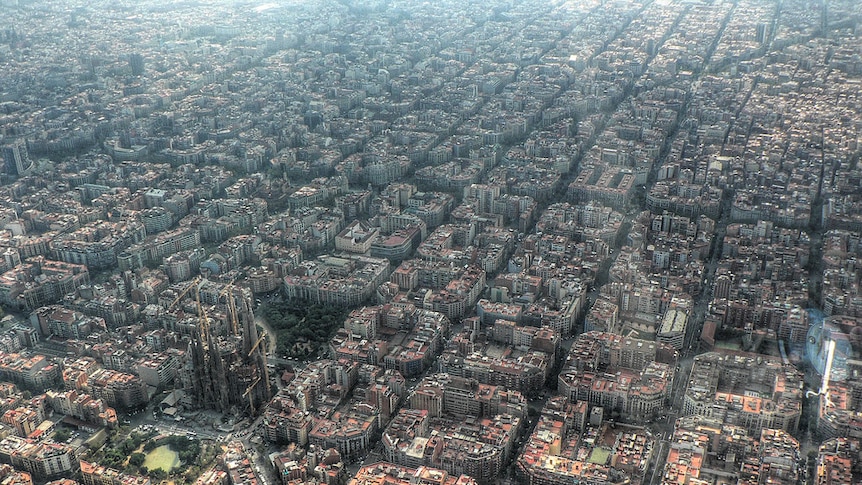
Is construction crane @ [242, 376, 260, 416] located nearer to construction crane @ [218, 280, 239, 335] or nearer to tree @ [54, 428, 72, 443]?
construction crane @ [218, 280, 239, 335]

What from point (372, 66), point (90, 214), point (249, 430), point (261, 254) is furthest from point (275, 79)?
point (249, 430)

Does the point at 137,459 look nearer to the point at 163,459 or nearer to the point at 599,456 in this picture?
the point at 163,459

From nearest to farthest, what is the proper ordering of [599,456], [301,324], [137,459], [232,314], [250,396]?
[599,456]
[137,459]
[250,396]
[232,314]
[301,324]

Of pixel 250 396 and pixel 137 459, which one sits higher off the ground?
pixel 250 396

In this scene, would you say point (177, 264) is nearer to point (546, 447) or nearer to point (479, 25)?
point (546, 447)

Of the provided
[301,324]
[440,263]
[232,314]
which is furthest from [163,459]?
[440,263]

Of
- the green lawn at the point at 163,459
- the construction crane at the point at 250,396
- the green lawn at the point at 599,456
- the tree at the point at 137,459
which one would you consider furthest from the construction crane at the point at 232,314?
the green lawn at the point at 599,456

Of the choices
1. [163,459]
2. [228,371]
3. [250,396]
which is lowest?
[163,459]
